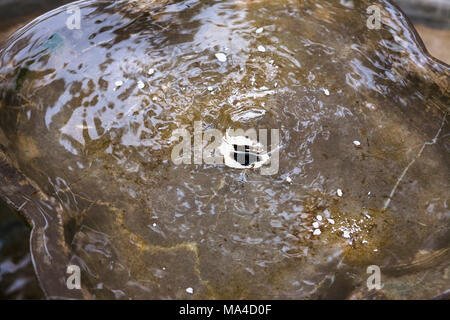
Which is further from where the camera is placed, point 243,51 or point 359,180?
point 243,51

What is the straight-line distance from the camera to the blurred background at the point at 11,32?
75.2 inches

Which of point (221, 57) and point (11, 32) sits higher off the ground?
point (11, 32)

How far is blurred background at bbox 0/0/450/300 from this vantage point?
191 cm

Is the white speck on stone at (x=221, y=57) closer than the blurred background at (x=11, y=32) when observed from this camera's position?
No

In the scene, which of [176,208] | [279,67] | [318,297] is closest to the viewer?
[318,297]

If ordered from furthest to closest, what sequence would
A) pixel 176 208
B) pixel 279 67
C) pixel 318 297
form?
pixel 279 67 < pixel 176 208 < pixel 318 297

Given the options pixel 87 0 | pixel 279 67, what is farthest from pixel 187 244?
pixel 87 0

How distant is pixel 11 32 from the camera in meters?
2.56

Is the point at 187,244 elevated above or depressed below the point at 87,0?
below

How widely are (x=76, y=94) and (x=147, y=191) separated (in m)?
0.72

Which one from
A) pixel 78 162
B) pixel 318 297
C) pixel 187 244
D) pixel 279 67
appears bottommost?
pixel 318 297

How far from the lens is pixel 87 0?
2.55m

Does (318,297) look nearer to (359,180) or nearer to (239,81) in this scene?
(359,180)

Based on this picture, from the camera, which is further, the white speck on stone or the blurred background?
the white speck on stone
